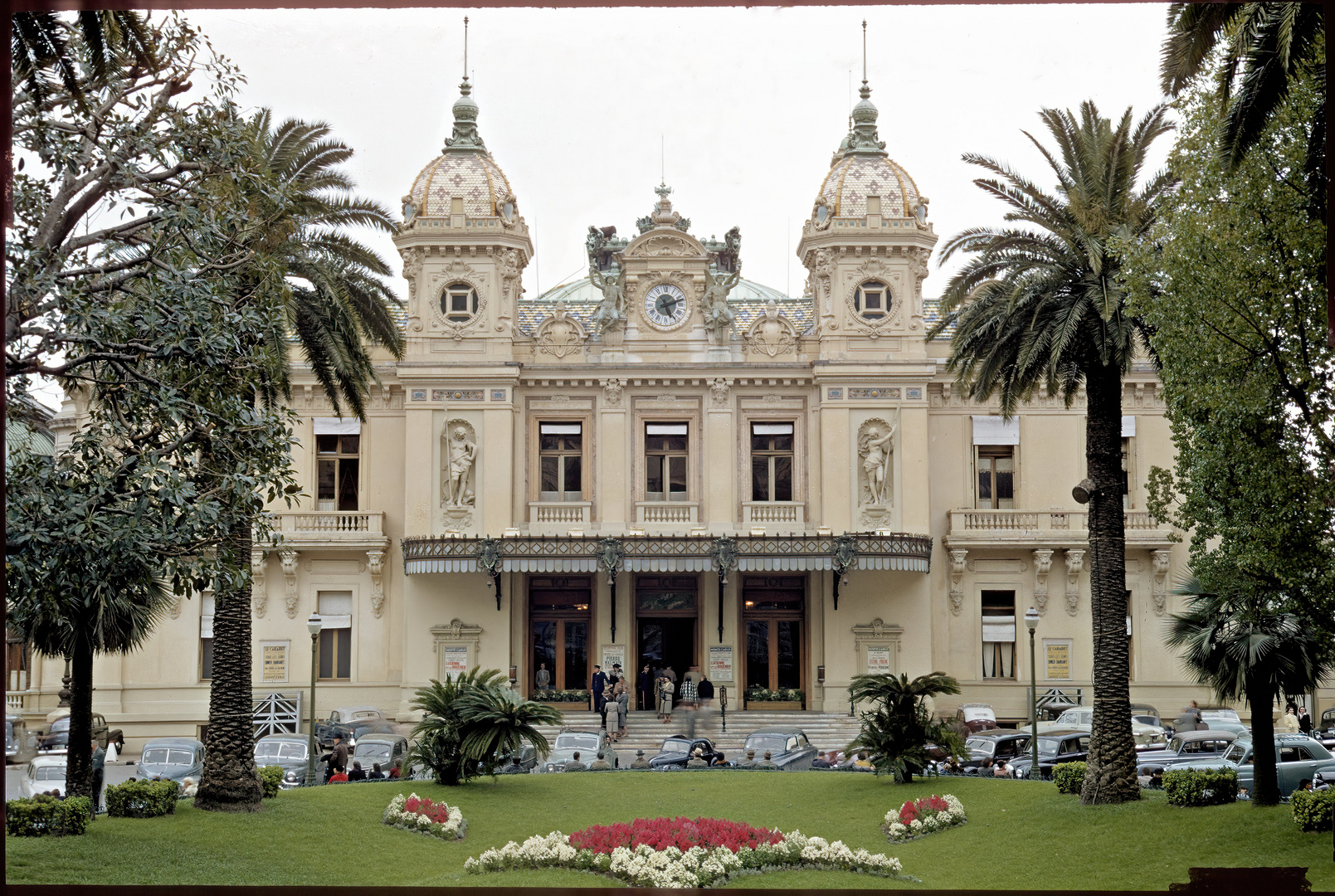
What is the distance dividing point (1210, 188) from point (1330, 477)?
4397 millimetres

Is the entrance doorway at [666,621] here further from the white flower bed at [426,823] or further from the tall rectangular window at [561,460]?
the white flower bed at [426,823]

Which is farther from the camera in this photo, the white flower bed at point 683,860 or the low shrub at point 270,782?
the low shrub at point 270,782

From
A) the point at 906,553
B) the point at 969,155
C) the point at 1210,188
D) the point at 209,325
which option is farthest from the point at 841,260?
the point at 209,325

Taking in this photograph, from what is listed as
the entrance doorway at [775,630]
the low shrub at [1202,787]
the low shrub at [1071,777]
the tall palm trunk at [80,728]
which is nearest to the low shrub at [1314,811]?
the low shrub at [1202,787]

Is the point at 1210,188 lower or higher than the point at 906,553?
higher

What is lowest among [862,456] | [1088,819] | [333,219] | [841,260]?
[1088,819]

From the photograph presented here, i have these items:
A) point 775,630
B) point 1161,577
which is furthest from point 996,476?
point 775,630

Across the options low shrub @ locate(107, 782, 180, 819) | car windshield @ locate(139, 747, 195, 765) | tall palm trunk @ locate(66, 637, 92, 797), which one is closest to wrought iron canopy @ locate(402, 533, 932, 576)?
car windshield @ locate(139, 747, 195, 765)

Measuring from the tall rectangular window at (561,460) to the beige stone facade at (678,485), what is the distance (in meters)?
0.08

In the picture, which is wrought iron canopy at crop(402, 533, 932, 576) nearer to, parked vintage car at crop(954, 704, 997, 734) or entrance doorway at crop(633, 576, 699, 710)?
entrance doorway at crop(633, 576, 699, 710)

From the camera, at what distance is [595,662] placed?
1599 inches

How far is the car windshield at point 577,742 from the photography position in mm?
31625

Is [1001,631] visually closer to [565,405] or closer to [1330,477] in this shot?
[565,405]

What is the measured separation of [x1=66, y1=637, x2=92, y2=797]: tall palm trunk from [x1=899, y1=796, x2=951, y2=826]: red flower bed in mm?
13220
